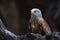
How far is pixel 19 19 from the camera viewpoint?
19.4ft

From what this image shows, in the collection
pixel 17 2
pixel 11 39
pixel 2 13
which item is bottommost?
pixel 11 39

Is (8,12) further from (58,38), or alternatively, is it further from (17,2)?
(58,38)

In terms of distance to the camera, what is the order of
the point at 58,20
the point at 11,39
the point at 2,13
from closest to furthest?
the point at 11,39
the point at 2,13
the point at 58,20

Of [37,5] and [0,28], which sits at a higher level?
[37,5]

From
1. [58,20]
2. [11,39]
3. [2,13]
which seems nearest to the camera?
[11,39]

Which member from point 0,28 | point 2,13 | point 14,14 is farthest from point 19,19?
point 0,28

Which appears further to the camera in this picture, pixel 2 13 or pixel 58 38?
pixel 2 13

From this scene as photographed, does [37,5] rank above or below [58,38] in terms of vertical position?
above

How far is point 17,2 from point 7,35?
360 centimetres

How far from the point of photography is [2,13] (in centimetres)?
550

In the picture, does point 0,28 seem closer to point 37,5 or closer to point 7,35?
point 7,35

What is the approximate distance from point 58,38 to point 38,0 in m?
3.40

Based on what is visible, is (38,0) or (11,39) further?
(38,0)

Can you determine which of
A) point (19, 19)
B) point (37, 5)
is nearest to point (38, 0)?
point (37, 5)
